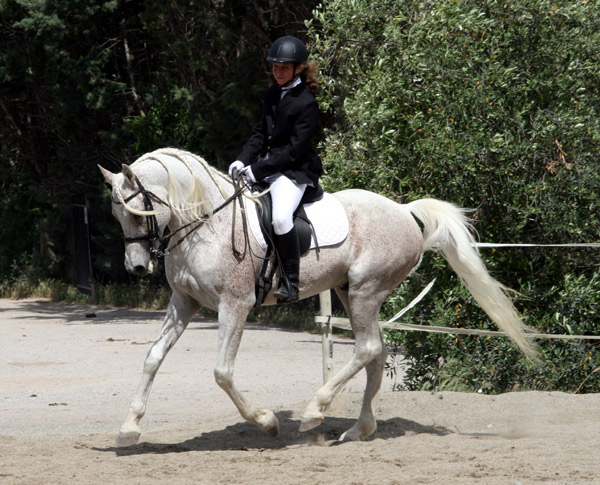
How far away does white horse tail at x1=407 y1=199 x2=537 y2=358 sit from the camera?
6.77m

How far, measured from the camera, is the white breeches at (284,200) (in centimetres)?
601

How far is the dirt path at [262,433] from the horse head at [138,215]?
138cm

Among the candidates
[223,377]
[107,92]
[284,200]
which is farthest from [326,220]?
[107,92]

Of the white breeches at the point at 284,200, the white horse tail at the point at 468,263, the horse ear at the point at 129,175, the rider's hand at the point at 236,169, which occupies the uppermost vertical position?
the rider's hand at the point at 236,169

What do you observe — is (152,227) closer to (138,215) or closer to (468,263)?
(138,215)

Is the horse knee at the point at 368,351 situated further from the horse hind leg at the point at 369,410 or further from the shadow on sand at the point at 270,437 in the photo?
the shadow on sand at the point at 270,437

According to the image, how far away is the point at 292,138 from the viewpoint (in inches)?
243

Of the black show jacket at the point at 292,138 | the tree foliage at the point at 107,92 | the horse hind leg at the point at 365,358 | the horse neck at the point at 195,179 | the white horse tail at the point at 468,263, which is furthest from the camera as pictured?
the tree foliage at the point at 107,92

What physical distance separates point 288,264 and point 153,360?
118cm

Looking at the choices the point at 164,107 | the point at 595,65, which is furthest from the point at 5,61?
the point at 595,65

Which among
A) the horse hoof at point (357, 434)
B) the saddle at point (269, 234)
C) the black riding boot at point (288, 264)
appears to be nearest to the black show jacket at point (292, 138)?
the saddle at point (269, 234)

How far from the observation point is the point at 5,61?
19469mm

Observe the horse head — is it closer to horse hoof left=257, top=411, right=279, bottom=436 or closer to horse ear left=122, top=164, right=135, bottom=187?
horse ear left=122, top=164, right=135, bottom=187

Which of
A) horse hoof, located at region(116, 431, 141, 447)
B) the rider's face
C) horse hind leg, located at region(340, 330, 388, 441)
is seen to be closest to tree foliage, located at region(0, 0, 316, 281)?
the rider's face
